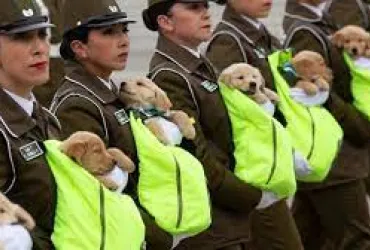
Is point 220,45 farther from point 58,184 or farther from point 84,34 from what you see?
point 58,184

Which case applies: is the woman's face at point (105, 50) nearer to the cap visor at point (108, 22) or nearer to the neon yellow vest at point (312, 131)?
the cap visor at point (108, 22)

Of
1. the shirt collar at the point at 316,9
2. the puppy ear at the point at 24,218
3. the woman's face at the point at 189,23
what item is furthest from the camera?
the shirt collar at the point at 316,9

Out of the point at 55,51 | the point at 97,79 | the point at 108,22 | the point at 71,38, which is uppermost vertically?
the point at 108,22

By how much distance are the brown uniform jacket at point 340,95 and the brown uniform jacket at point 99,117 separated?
2.00 m

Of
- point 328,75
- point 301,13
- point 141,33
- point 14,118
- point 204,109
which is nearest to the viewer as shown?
point 14,118

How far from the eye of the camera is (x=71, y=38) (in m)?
5.64

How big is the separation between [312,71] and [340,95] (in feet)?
2.01

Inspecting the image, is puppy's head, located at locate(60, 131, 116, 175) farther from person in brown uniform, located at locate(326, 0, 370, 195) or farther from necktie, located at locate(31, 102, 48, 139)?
person in brown uniform, located at locate(326, 0, 370, 195)

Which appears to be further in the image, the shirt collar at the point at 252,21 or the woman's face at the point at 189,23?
the shirt collar at the point at 252,21

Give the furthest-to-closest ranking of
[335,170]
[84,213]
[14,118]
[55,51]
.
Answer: [55,51], [335,170], [14,118], [84,213]

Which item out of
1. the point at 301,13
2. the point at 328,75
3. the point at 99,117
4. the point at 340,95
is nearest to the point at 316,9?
the point at 301,13

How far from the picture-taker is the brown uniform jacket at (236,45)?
21.7 feet

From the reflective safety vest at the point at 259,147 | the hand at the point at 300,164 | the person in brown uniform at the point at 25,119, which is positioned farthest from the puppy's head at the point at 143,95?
the hand at the point at 300,164

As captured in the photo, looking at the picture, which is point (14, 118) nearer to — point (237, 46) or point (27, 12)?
point (27, 12)
